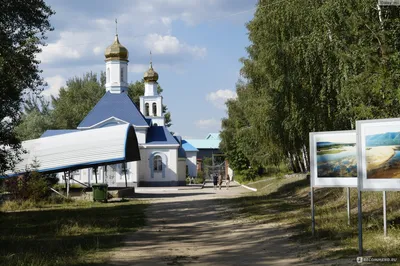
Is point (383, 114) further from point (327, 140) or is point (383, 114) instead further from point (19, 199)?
point (19, 199)

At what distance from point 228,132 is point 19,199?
3547 cm

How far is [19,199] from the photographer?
27.1m

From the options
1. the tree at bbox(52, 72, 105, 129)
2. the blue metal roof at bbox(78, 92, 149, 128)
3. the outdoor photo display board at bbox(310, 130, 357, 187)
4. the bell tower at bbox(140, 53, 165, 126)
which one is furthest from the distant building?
the outdoor photo display board at bbox(310, 130, 357, 187)

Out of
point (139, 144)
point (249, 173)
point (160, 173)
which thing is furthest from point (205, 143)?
point (249, 173)

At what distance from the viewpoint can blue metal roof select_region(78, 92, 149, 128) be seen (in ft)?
183

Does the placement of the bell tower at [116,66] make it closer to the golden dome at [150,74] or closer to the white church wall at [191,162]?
the golden dome at [150,74]

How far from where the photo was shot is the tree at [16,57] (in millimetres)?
17703

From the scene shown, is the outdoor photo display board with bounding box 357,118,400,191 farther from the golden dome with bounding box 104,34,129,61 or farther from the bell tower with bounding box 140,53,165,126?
the bell tower with bounding box 140,53,165,126

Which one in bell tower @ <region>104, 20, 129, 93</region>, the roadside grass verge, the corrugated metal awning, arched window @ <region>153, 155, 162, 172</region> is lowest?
the roadside grass verge

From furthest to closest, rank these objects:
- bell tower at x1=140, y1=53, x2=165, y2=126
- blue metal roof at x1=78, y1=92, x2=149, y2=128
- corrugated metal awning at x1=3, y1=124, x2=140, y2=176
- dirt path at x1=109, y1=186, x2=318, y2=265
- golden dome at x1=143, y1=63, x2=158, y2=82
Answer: golden dome at x1=143, y1=63, x2=158, y2=82 < bell tower at x1=140, y1=53, x2=165, y2=126 < blue metal roof at x1=78, y1=92, x2=149, y2=128 < corrugated metal awning at x1=3, y1=124, x2=140, y2=176 < dirt path at x1=109, y1=186, x2=318, y2=265

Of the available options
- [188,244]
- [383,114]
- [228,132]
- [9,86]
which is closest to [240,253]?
[188,244]

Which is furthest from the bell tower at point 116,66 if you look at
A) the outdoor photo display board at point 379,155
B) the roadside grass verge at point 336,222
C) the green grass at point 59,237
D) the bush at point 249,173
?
the outdoor photo display board at point 379,155

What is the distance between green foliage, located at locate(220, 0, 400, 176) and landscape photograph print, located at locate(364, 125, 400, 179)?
4272mm

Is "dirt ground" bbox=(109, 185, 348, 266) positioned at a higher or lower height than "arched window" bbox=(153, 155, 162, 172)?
lower
